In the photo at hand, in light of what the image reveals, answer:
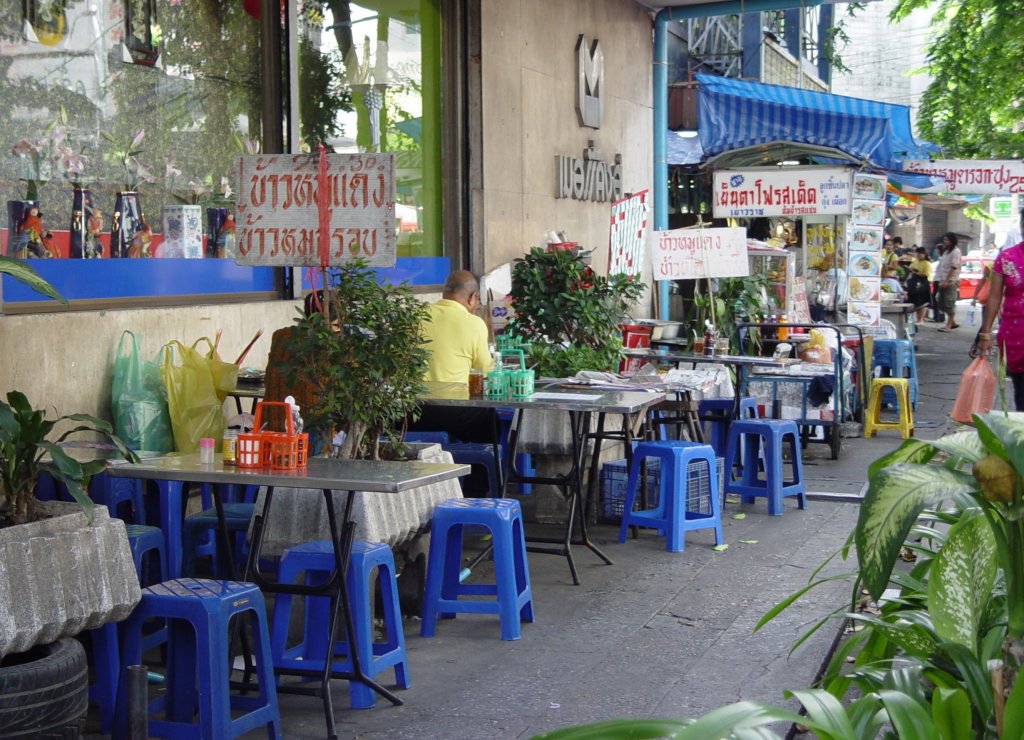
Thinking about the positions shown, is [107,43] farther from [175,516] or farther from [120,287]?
[175,516]

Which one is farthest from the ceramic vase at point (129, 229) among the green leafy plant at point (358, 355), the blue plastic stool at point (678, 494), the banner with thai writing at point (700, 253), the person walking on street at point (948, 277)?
the person walking on street at point (948, 277)

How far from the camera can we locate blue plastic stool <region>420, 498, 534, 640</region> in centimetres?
600

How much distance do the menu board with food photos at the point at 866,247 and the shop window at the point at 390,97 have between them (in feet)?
15.6

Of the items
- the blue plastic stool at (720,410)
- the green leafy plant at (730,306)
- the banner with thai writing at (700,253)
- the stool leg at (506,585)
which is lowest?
the stool leg at (506,585)

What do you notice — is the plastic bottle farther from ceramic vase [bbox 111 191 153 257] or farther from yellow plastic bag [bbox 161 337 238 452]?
ceramic vase [bbox 111 191 153 257]

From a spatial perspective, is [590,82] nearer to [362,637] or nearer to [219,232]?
[219,232]

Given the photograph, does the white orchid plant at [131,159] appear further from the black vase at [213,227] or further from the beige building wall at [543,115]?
the beige building wall at [543,115]

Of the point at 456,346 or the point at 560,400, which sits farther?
the point at 456,346

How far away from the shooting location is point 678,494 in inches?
307

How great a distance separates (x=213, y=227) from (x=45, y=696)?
517cm

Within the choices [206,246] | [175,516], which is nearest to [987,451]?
[175,516]

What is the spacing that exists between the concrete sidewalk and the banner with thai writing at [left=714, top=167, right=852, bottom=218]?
5.84m

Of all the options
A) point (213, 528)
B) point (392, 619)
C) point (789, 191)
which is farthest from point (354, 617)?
point (789, 191)

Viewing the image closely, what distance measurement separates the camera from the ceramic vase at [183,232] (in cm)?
823
